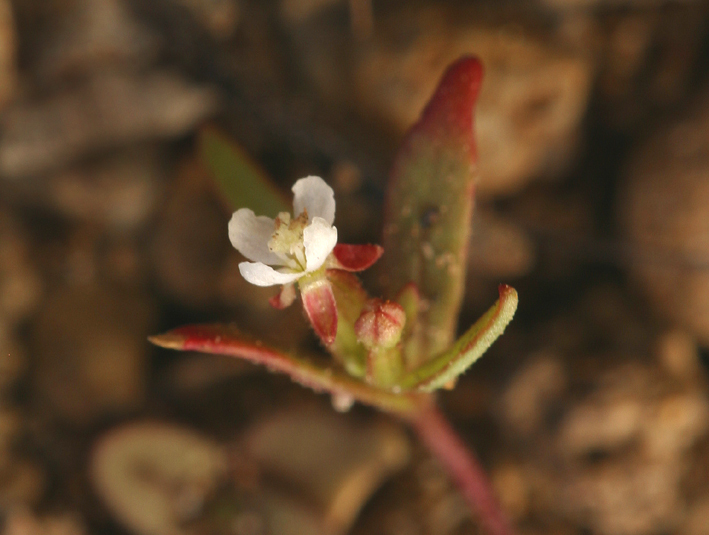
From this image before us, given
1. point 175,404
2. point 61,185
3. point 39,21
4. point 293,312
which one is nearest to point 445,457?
point 293,312

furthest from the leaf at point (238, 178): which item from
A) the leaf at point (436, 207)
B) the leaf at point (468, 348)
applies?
the leaf at point (468, 348)

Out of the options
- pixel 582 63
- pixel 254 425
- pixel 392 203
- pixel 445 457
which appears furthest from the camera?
pixel 254 425

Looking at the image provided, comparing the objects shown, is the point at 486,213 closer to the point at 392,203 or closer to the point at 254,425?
the point at 392,203

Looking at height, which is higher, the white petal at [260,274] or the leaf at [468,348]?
the white petal at [260,274]

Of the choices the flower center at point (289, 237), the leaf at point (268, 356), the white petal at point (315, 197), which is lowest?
the leaf at point (268, 356)

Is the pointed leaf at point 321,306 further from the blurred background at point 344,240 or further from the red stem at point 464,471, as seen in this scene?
the blurred background at point 344,240

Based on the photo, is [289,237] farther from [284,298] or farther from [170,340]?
[170,340]
